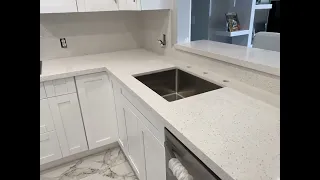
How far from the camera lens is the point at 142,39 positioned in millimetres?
2434

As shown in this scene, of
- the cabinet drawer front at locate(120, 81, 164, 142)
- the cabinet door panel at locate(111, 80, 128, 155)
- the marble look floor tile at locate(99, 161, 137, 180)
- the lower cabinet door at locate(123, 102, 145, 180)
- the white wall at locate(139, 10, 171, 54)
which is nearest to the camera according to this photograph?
the cabinet drawer front at locate(120, 81, 164, 142)

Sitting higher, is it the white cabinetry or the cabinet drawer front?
the cabinet drawer front

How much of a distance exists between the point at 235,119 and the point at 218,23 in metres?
2.37

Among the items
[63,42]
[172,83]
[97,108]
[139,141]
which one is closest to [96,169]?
[97,108]

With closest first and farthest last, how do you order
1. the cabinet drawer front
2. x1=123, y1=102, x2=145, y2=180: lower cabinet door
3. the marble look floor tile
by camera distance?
the cabinet drawer front < x1=123, y1=102, x2=145, y2=180: lower cabinet door < the marble look floor tile

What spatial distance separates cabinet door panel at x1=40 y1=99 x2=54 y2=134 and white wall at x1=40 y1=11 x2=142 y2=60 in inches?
24.2

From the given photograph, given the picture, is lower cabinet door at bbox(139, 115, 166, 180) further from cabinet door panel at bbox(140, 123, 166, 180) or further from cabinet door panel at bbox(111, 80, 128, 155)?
cabinet door panel at bbox(111, 80, 128, 155)

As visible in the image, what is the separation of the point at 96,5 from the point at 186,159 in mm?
1444

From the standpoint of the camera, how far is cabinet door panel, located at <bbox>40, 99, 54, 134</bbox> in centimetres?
164

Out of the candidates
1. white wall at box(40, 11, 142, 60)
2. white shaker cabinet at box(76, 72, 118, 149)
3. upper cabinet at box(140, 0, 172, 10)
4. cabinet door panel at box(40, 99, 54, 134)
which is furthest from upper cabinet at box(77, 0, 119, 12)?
cabinet door panel at box(40, 99, 54, 134)

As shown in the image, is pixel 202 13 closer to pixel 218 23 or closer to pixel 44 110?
pixel 218 23

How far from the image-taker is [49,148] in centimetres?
178

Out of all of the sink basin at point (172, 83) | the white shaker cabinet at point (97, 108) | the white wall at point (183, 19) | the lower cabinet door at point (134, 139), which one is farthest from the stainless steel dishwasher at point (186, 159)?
the white wall at point (183, 19)

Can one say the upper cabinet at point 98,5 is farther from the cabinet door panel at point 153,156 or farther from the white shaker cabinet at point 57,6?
the cabinet door panel at point 153,156
